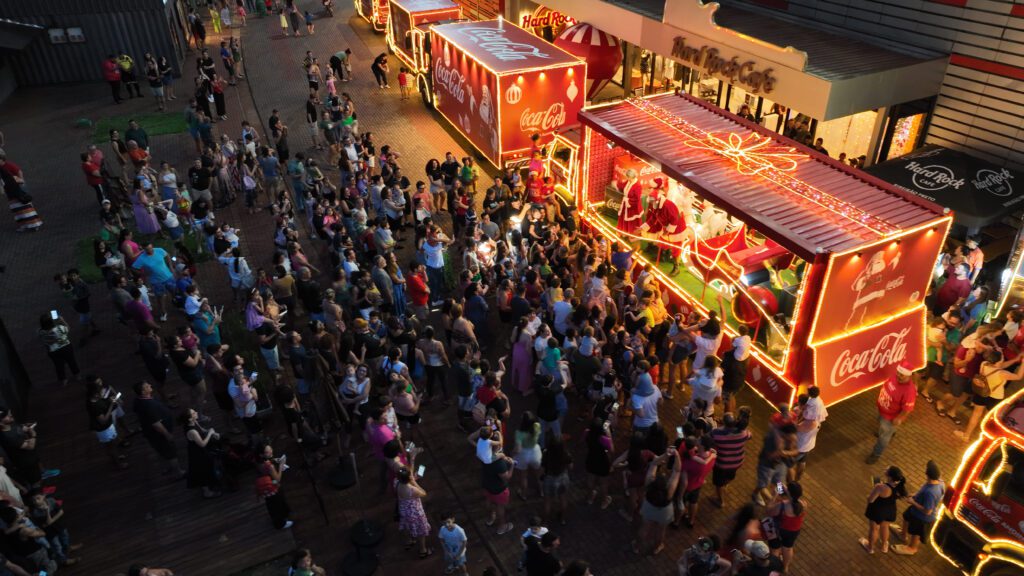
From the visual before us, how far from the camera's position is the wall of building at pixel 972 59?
12680 mm

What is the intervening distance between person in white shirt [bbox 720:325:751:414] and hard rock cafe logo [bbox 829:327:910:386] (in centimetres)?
121

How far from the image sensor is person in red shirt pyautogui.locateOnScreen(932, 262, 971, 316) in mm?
11461

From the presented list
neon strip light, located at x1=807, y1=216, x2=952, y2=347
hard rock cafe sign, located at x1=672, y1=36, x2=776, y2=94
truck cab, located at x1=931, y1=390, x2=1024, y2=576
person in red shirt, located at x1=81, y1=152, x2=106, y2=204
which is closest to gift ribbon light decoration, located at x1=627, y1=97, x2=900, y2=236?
neon strip light, located at x1=807, y1=216, x2=952, y2=347

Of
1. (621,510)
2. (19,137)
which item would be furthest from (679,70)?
(19,137)

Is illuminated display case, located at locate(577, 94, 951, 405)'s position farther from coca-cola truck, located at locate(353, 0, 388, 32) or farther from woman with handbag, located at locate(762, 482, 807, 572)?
coca-cola truck, located at locate(353, 0, 388, 32)

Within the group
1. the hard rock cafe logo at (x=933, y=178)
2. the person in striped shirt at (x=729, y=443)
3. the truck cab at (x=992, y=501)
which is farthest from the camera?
the hard rock cafe logo at (x=933, y=178)

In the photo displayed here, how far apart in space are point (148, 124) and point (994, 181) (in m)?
23.8

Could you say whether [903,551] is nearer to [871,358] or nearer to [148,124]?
[871,358]

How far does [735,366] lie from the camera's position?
10.0m

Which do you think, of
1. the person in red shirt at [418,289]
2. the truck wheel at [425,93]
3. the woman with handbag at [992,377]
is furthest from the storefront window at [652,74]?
the woman with handbag at [992,377]

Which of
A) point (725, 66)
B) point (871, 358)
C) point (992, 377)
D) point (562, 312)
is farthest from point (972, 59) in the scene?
point (562, 312)

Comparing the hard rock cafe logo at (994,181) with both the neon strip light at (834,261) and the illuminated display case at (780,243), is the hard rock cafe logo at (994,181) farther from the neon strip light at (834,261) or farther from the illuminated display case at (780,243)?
the neon strip light at (834,261)

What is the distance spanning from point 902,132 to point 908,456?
7.97 metres

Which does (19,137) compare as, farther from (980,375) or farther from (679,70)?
(980,375)
